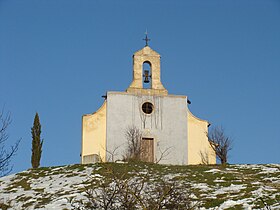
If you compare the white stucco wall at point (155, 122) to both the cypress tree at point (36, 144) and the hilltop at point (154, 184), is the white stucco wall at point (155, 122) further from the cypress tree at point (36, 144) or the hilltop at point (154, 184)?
the hilltop at point (154, 184)

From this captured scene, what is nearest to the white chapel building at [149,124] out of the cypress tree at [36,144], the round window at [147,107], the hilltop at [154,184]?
the round window at [147,107]

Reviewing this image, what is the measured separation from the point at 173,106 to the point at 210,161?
377 cm

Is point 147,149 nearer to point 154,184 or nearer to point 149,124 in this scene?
point 149,124

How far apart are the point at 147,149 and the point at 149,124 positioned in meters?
1.43

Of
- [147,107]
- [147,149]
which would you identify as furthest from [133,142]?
[147,107]

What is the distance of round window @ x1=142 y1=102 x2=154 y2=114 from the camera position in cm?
3229

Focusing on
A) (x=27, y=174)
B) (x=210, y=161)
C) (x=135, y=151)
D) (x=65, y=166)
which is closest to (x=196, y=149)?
(x=210, y=161)

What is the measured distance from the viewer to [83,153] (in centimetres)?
3072

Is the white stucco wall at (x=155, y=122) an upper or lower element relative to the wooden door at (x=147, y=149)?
upper

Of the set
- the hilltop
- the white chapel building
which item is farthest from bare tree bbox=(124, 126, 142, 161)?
the hilltop

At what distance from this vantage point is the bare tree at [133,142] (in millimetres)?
30109

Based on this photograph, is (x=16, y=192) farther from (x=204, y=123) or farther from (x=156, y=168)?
(x=204, y=123)

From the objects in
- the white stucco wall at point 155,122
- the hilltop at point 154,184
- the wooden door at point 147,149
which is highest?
A: the white stucco wall at point 155,122

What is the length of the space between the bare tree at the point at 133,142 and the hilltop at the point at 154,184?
13.9ft
